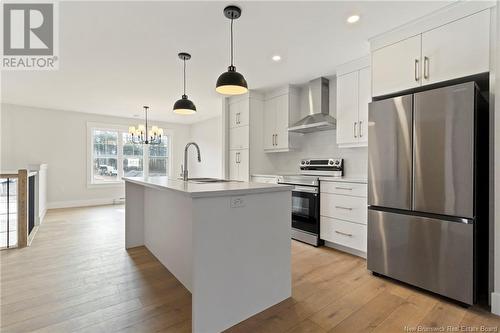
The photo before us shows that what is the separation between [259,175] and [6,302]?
3230 millimetres

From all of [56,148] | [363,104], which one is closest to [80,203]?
[56,148]

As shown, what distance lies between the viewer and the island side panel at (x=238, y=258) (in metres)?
1.57

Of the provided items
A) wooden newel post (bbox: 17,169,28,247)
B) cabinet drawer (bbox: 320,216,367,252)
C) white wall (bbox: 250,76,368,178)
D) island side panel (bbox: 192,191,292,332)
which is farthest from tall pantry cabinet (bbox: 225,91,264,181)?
wooden newel post (bbox: 17,169,28,247)

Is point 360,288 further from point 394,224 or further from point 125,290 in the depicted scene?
point 125,290

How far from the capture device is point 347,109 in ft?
10.9

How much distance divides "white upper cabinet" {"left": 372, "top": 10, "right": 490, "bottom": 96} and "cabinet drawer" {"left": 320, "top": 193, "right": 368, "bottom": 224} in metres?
1.26

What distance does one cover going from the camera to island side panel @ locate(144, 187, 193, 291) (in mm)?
2215

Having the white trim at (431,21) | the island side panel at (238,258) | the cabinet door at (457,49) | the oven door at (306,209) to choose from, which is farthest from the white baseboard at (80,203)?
the cabinet door at (457,49)

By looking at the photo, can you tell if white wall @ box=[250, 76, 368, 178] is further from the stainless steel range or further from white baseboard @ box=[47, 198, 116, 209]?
white baseboard @ box=[47, 198, 116, 209]

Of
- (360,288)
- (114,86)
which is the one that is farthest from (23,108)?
(360,288)

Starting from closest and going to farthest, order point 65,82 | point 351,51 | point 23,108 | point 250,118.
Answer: point 351,51
point 65,82
point 250,118
point 23,108

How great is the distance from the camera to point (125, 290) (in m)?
2.16

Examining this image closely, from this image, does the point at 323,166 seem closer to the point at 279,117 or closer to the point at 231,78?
the point at 279,117

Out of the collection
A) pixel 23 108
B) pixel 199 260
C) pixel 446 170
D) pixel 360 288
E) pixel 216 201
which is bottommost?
pixel 360 288
